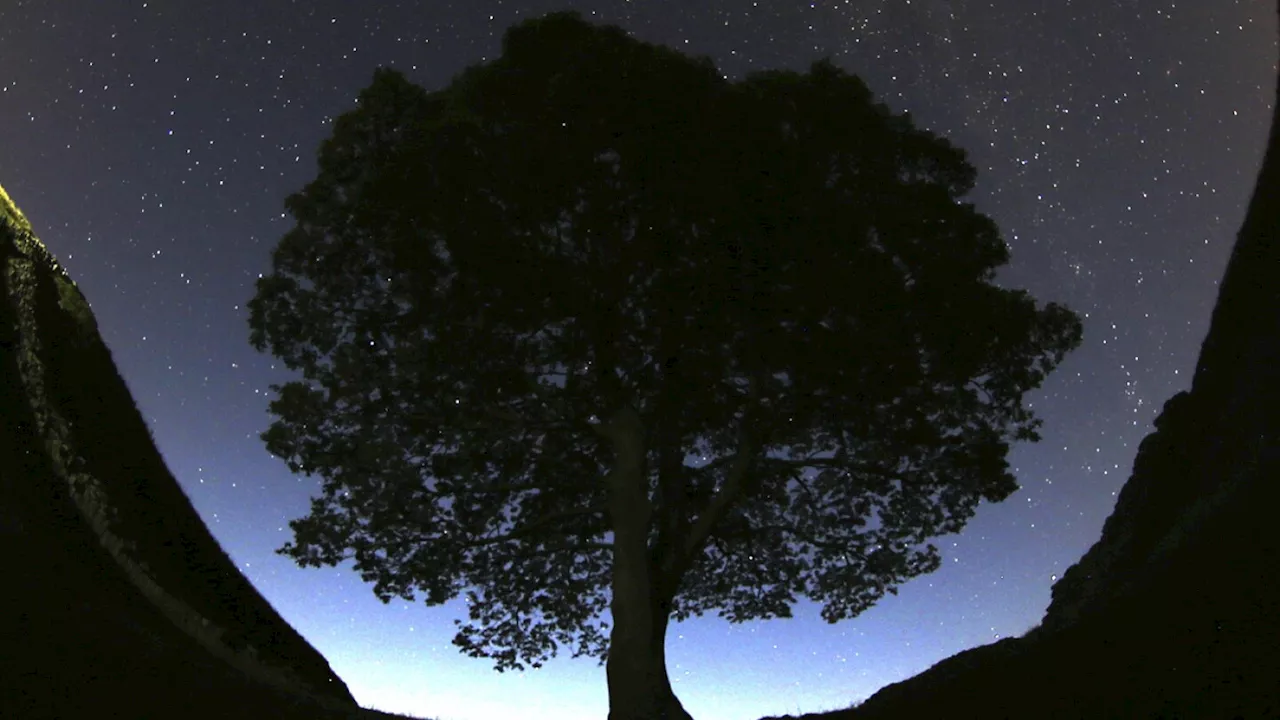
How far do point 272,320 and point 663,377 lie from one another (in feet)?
27.6

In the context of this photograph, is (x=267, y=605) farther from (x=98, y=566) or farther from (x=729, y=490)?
(x=729, y=490)

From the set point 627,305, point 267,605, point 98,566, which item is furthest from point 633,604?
point 267,605

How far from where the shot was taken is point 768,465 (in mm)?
18703

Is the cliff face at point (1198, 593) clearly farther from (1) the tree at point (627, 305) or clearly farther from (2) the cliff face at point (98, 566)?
(2) the cliff face at point (98, 566)

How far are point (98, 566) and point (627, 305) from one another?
1598 centimetres

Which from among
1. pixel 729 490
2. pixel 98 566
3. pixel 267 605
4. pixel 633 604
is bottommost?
pixel 633 604

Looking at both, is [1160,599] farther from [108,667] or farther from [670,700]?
[108,667]

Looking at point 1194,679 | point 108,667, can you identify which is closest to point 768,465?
point 1194,679

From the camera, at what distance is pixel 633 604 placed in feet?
53.6

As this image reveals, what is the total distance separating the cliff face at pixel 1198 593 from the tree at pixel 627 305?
3.93 m

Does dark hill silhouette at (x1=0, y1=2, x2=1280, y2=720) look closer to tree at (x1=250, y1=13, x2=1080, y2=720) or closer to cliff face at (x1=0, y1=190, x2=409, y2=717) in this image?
cliff face at (x1=0, y1=190, x2=409, y2=717)

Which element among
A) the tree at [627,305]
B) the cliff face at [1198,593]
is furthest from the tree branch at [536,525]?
the cliff face at [1198,593]

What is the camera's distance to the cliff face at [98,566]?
11867 millimetres

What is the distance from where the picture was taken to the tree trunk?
51.4 feet
